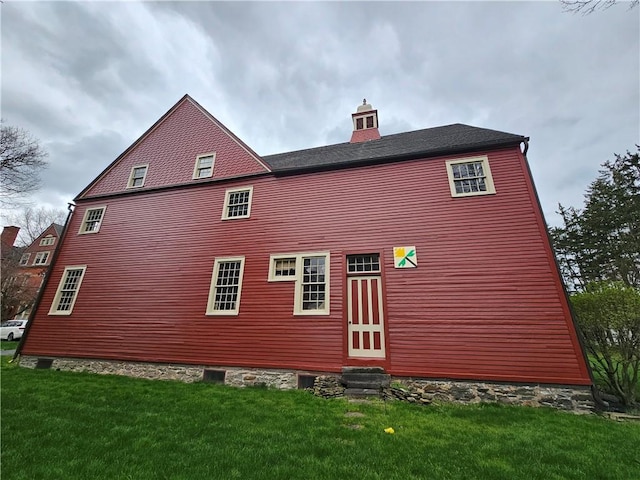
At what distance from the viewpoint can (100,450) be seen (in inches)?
143

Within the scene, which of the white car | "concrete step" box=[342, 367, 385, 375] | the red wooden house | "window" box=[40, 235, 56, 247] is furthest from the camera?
"window" box=[40, 235, 56, 247]

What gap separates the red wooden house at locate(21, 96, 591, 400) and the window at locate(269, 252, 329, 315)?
0.05 metres

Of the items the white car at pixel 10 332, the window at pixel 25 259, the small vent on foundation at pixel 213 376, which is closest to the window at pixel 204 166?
the small vent on foundation at pixel 213 376

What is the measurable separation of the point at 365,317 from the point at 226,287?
4670 mm

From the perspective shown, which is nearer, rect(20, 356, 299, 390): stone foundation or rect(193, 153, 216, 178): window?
rect(20, 356, 299, 390): stone foundation

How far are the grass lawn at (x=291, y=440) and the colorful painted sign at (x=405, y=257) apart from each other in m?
3.47

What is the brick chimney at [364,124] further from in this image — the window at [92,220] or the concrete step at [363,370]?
the window at [92,220]

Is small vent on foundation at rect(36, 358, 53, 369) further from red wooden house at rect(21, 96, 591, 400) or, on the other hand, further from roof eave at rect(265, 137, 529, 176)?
roof eave at rect(265, 137, 529, 176)

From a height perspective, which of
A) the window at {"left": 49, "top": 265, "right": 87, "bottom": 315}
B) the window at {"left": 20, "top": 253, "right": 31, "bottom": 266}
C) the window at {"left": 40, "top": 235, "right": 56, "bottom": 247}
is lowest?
the window at {"left": 49, "top": 265, "right": 87, "bottom": 315}

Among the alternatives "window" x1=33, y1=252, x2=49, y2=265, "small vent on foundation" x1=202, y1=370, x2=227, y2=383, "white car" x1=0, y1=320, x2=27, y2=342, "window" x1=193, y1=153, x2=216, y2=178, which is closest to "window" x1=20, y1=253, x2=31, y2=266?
"window" x1=33, y1=252, x2=49, y2=265

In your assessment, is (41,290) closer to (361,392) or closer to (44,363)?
(44,363)

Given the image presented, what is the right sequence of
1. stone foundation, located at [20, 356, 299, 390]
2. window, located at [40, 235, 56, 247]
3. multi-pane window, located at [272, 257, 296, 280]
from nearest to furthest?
stone foundation, located at [20, 356, 299, 390] < multi-pane window, located at [272, 257, 296, 280] < window, located at [40, 235, 56, 247]

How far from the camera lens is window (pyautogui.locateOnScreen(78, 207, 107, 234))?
11.7m

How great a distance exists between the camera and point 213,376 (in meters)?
8.20
